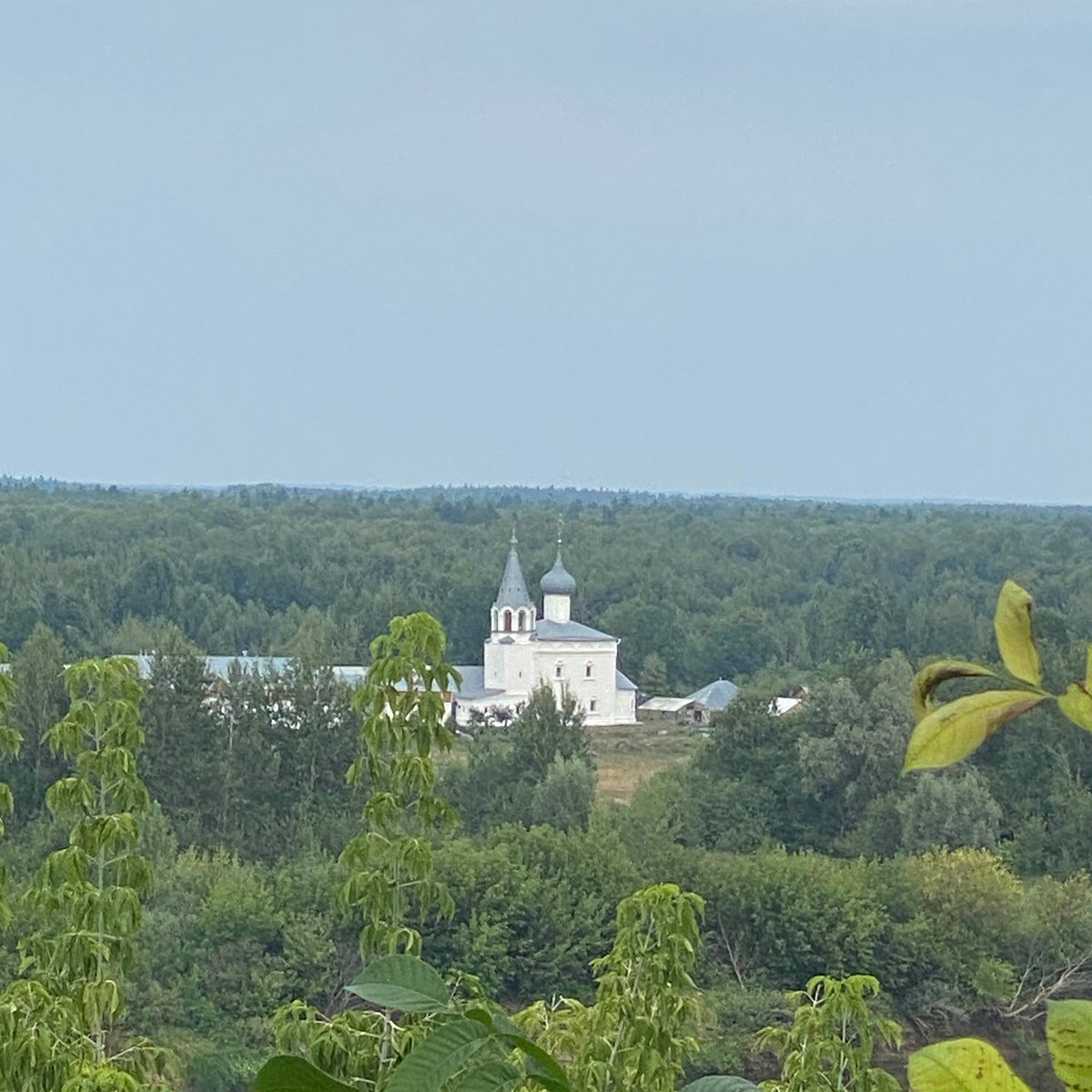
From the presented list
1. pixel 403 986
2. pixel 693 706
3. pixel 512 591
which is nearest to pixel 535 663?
pixel 512 591

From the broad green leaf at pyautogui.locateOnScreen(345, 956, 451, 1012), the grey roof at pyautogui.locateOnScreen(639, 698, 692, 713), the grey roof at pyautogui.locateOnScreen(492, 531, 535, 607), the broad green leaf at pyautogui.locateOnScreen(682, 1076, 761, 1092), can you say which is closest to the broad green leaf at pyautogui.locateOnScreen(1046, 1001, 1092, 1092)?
the broad green leaf at pyautogui.locateOnScreen(682, 1076, 761, 1092)

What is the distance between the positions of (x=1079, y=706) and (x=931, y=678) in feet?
0.14

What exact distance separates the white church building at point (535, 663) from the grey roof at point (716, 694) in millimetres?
1821

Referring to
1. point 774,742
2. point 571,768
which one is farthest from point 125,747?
point 774,742

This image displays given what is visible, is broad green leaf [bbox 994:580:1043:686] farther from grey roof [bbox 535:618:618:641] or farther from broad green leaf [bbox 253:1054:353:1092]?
grey roof [bbox 535:618:618:641]

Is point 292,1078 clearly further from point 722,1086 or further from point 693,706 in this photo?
point 693,706

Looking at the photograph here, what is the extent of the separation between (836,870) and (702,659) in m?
24.5

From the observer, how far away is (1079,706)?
594 mm

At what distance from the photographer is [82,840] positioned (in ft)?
18.0

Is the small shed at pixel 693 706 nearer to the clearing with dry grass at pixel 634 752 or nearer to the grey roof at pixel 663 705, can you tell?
the grey roof at pixel 663 705

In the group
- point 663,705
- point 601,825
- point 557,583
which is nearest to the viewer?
point 601,825

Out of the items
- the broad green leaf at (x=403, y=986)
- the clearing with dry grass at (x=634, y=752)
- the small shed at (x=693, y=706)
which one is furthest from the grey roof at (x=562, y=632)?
the broad green leaf at (x=403, y=986)

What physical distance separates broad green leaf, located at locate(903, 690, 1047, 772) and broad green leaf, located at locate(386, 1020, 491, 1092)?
0.60ft

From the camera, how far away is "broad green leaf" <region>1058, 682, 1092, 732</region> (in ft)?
1.93
